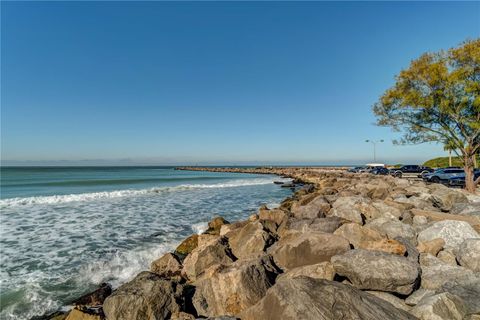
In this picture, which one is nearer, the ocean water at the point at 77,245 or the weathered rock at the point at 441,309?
the weathered rock at the point at 441,309

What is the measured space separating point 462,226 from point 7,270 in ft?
43.7

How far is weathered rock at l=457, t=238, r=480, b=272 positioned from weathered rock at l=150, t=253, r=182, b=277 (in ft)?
22.2

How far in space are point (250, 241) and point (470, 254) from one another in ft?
17.0

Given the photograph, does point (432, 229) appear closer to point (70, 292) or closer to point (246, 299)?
point (246, 299)

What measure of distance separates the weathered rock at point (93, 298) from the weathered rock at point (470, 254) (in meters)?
8.13

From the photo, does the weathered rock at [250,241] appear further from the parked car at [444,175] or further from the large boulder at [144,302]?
the parked car at [444,175]

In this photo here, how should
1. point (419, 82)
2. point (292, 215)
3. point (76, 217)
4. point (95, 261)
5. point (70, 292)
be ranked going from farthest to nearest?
point (419, 82), point (76, 217), point (292, 215), point (95, 261), point (70, 292)

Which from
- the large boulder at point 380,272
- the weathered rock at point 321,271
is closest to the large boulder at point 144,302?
the weathered rock at point 321,271

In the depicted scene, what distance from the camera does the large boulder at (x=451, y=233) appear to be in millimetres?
6826

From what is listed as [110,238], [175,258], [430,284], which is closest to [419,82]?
[430,284]

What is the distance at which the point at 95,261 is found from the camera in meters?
9.19

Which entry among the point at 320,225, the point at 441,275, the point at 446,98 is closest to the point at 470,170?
the point at 446,98

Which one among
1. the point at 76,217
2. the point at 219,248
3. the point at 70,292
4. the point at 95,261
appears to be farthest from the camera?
the point at 76,217

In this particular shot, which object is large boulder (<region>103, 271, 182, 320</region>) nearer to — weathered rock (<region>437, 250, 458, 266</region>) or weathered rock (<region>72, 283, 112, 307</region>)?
weathered rock (<region>72, 283, 112, 307</region>)
